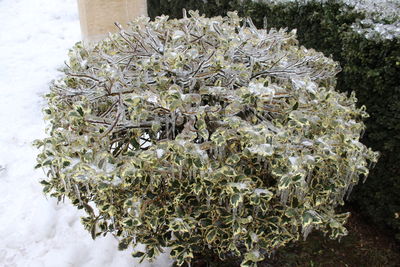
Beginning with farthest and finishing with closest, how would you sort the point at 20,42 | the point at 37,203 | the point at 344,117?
the point at 20,42
the point at 37,203
the point at 344,117

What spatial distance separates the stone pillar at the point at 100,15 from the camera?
4.71 metres

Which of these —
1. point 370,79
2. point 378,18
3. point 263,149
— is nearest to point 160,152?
point 263,149

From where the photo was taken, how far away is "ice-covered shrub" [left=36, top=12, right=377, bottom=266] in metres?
1.62

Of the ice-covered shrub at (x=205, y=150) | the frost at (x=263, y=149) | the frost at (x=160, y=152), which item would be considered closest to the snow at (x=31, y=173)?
the ice-covered shrub at (x=205, y=150)

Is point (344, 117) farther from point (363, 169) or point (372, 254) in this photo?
point (372, 254)

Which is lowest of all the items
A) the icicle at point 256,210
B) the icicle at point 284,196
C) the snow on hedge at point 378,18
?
the icicle at point 256,210

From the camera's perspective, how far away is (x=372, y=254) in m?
2.81

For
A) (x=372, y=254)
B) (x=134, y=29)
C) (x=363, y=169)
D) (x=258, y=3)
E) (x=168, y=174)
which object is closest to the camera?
(x=168, y=174)

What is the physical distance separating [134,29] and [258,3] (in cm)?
170

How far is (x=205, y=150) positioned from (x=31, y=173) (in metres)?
2.77

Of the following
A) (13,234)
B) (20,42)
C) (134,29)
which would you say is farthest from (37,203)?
(20,42)

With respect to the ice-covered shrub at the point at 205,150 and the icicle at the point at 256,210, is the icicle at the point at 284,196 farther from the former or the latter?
the icicle at the point at 256,210

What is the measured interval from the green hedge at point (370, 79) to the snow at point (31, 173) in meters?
1.88

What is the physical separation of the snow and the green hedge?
1877mm
